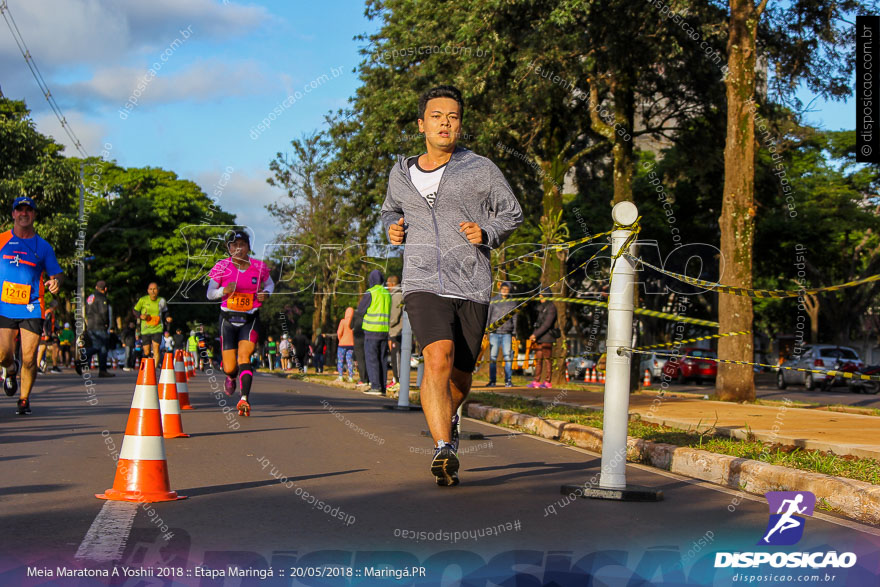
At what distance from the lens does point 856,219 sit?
4003 centimetres

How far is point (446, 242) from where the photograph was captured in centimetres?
619

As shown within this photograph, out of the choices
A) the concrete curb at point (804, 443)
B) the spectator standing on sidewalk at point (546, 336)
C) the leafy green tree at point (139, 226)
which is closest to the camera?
the concrete curb at point (804, 443)

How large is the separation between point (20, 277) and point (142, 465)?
18.4ft

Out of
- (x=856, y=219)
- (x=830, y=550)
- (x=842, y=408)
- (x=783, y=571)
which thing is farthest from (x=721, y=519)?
(x=856, y=219)

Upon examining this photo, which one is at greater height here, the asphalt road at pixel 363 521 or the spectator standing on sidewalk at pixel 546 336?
the spectator standing on sidewalk at pixel 546 336

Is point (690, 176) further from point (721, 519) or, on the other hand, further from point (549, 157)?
point (721, 519)

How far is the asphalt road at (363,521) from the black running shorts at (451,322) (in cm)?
82

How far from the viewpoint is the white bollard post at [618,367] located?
19.3 ft

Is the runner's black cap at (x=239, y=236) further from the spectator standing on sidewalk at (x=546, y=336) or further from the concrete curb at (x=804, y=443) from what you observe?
the spectator standing on sidewalk at (x=546, y=336)

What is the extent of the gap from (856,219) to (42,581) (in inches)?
1605

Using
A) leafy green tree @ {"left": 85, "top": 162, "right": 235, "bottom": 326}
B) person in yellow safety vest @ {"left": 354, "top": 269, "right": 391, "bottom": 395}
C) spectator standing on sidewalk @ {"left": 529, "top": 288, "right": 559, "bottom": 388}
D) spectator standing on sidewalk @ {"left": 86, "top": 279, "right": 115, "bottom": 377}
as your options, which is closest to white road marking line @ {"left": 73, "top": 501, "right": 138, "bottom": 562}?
person in yellow safety vest @ {"left": 354, "top": 269, "right": 391, "bottom": 395}

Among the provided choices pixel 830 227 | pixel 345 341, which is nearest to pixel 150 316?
pixel 345 341

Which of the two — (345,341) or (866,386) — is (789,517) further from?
(866,386)

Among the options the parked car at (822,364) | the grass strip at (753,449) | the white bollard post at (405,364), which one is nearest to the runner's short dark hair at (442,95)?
the grass strip at (753,449)
